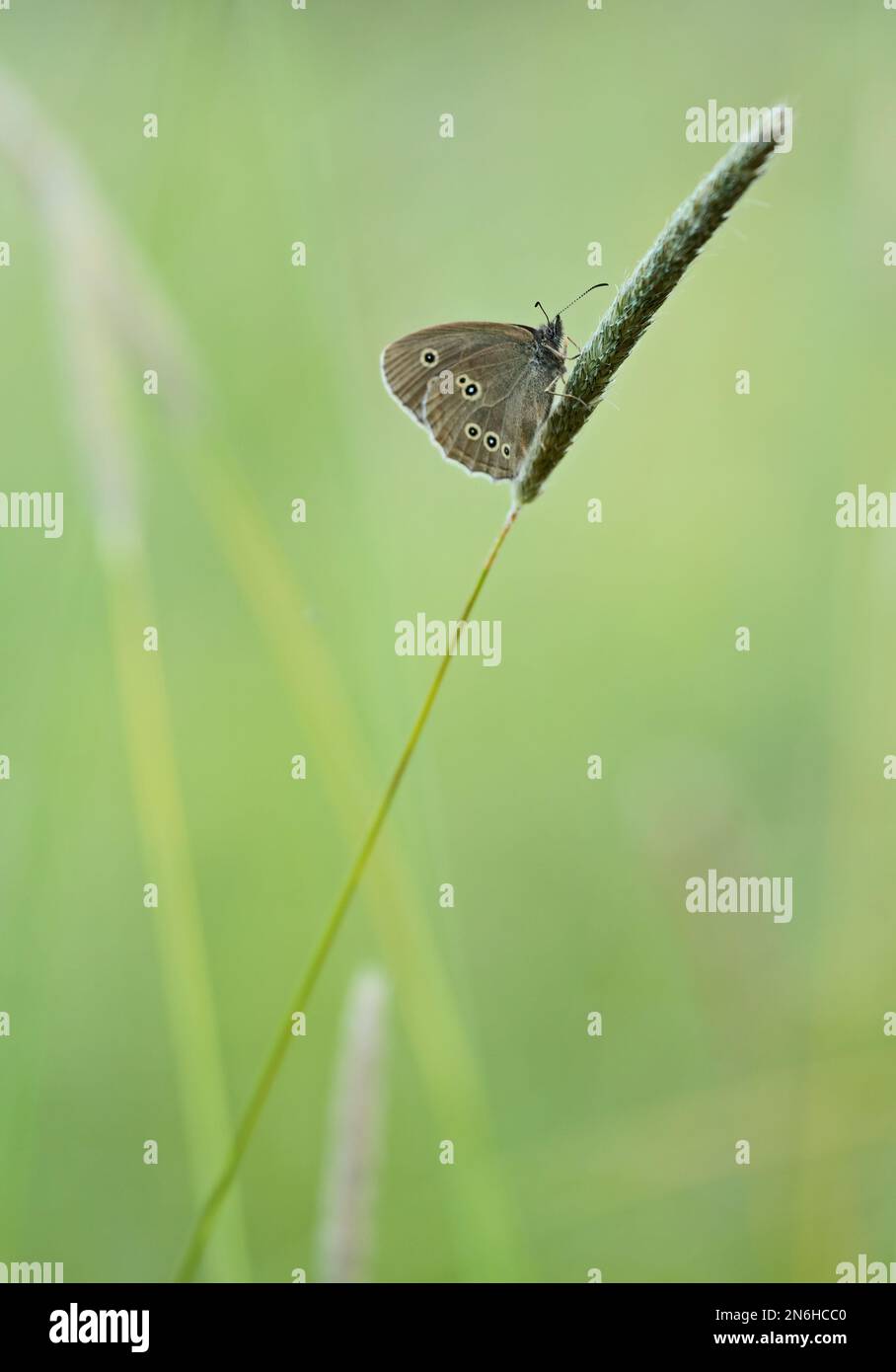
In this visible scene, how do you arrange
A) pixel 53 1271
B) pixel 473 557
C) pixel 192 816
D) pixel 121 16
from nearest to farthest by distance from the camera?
pixel 53 1271 → pixel 192 816 → pixel 473 557 → pixel 121 16

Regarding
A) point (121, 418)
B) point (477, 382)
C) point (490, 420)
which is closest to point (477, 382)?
point (477, 382)

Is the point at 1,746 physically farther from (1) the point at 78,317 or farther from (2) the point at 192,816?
(1) the point at 78,317

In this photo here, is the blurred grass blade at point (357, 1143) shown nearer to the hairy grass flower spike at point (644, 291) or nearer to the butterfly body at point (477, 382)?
the hairy grass flower spike at point (644, 291)

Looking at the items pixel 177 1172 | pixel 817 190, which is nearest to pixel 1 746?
pixel 177 1172

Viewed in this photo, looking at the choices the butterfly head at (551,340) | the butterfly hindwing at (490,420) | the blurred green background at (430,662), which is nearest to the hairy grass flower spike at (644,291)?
the blurred green background at (430,662)

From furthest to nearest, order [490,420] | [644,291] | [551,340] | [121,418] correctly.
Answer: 1. [551,340]
2. [490,420]
3. [121,418]
4. [644,291]

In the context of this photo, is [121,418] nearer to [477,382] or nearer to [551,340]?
[477,382]

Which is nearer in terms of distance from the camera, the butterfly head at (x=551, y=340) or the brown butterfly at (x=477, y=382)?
the brown butterfly at (x=477, y=382)
